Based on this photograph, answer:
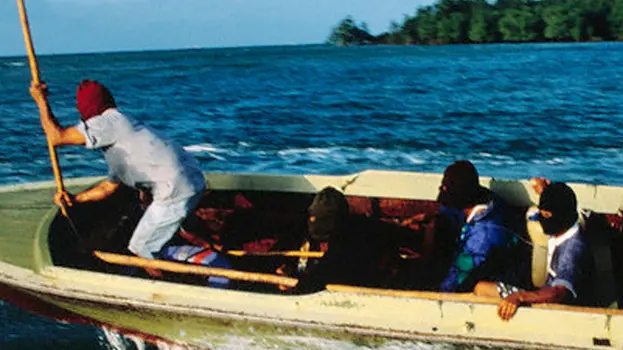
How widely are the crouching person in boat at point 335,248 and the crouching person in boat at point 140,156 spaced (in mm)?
1075

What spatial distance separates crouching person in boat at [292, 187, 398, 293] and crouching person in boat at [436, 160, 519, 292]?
0.71 m

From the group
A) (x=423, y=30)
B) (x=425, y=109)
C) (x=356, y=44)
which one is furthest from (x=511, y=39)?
(x=425, y=109)

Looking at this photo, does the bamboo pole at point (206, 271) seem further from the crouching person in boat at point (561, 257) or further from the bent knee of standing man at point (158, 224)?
the crouching person in boat at point (561, 257)

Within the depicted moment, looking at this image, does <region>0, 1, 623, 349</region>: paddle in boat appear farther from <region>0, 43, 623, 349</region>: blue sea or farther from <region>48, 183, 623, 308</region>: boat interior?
<region>0, 43, 623, 349</region>: blue sea

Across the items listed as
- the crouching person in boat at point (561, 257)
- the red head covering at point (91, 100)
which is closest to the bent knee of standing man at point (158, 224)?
the red head covering at point (91, 100)

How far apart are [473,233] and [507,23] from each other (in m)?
107

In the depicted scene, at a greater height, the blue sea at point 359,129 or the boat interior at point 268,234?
the boat interior at point 268,234

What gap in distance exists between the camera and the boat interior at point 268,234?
18.6 feet

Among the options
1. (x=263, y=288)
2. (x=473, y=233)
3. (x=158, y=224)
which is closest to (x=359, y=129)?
(x=263, y=288)

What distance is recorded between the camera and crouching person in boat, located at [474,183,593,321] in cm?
459

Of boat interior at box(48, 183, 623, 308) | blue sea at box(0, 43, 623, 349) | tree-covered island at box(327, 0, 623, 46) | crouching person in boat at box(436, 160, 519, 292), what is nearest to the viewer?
crouching person in boat at box(436, 160, 519, 292)

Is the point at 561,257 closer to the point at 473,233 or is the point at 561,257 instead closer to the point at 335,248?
the point at 473,233

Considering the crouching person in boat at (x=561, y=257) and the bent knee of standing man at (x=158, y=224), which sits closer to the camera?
the crouching person in boat at (x=561, y=257)

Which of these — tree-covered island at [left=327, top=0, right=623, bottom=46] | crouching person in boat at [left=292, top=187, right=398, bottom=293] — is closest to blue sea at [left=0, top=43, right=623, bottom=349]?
crouching person in boat at [left=292, top=187, right=398, bottom=293]
